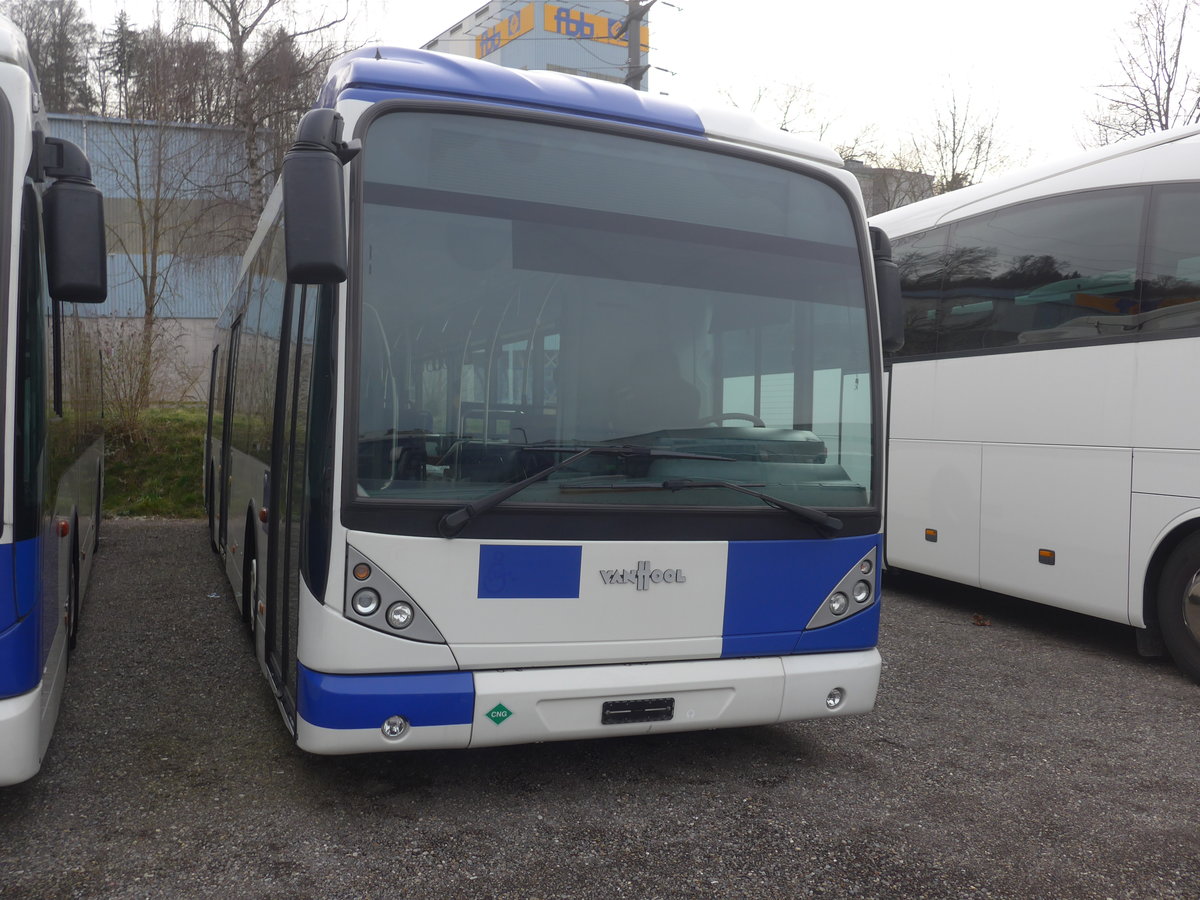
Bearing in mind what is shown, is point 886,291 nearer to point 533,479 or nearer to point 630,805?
point 533,479

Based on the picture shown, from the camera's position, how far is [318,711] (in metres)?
3.82

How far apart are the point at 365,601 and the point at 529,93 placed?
2161 mm

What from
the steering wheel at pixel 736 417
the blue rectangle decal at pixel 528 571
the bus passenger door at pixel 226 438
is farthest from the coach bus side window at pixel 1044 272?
the bus passenger door at pixel 226 438

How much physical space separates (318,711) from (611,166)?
245 cm

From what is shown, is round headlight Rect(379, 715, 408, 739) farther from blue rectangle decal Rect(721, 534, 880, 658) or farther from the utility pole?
the utility pole

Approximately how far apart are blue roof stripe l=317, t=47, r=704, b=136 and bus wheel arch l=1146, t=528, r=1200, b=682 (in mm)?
4336

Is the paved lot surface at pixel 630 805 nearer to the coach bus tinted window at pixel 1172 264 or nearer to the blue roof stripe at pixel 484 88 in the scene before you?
the coach bus tinted window at pixel 1172 264

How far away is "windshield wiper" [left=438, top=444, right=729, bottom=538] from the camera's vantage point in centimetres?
384

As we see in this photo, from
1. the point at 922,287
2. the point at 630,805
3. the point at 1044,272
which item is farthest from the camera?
the point at 922,287

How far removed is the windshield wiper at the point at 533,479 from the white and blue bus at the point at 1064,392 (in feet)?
13.0

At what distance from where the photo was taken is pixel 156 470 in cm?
1426

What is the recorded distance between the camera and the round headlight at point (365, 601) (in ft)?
12.6

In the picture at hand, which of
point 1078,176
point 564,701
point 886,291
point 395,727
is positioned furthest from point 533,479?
point 1078,176

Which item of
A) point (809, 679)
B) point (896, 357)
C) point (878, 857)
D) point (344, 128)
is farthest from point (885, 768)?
point (896, 357)
